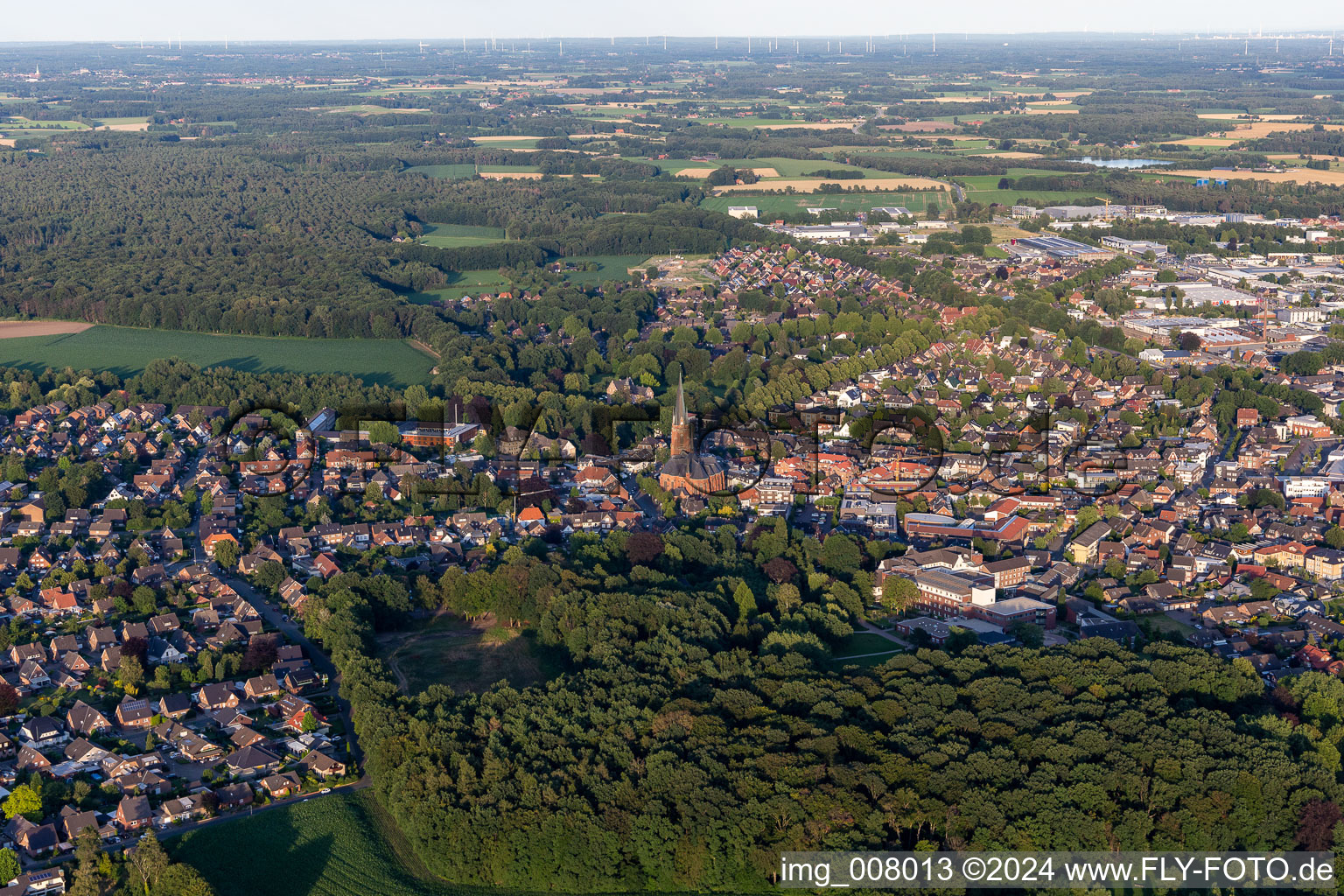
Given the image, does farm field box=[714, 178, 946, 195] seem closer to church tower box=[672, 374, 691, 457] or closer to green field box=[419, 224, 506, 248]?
green field box=[419, 224, 506, 248]

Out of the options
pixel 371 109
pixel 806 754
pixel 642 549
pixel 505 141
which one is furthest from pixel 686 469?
pixel 371 109

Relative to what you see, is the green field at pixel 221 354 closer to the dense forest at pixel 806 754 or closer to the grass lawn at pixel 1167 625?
the dense forest at pixel 806 754

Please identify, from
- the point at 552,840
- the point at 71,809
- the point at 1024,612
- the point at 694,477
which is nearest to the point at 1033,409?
the point at 694,477

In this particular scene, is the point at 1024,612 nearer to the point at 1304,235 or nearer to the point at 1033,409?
the point at 1033,409

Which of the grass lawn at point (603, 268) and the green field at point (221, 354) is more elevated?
the grass lawn at point (603, 268)

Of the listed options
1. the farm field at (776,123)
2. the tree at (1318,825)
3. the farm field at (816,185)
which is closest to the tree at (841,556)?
the tree at (1318,825)

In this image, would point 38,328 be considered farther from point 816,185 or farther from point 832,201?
point 816,185
